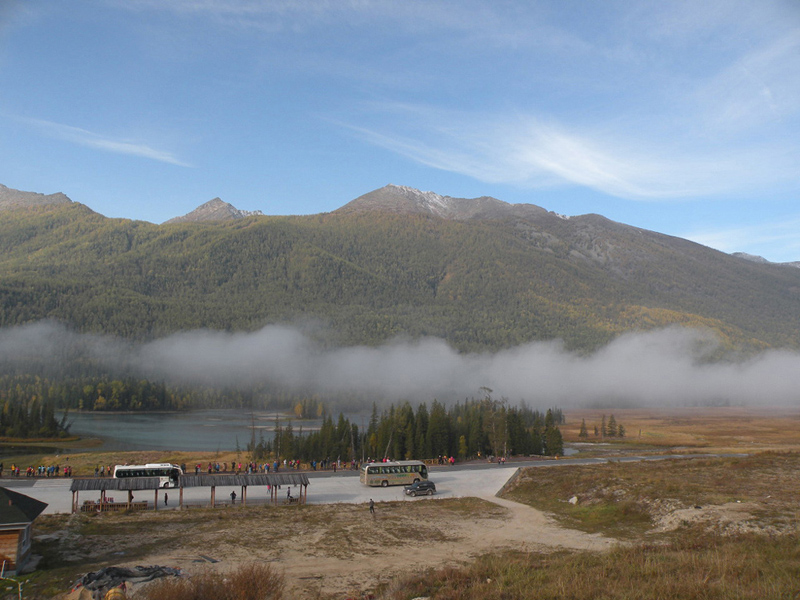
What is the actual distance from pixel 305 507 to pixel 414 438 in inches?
1363

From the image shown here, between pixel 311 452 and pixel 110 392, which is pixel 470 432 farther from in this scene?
pixel 110 392

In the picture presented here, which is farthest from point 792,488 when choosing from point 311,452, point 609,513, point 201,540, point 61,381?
point 61,381

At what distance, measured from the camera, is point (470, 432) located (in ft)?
256

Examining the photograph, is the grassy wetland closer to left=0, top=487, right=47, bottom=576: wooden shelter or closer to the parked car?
left=0, top=487, right=47, bottom=576: wooden shelter

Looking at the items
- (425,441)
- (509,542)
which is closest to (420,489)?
(509,542)

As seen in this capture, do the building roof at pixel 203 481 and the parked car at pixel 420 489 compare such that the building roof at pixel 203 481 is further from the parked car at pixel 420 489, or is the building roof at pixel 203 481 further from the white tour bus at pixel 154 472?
the parked car at pixel 420 489

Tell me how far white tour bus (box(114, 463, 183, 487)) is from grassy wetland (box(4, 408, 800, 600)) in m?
10.4

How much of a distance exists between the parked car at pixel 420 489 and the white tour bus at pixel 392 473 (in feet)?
10.7

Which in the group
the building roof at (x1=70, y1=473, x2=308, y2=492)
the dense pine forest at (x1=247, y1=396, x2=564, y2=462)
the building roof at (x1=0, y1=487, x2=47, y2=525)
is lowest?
the dense pine forest at (x1=247, y1=396, x2=564, y2=462)

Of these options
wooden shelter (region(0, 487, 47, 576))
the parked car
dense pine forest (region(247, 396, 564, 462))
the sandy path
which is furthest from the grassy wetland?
dense pine forest (region(247, 396, 564, 462))

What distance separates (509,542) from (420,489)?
15626 millimetres

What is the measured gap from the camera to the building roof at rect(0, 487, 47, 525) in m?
23.8

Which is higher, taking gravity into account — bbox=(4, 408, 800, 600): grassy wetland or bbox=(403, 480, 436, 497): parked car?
bbox=(4, 408, 800, 600): grassy wetland

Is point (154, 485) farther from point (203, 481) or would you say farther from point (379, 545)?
point (379, 545)
